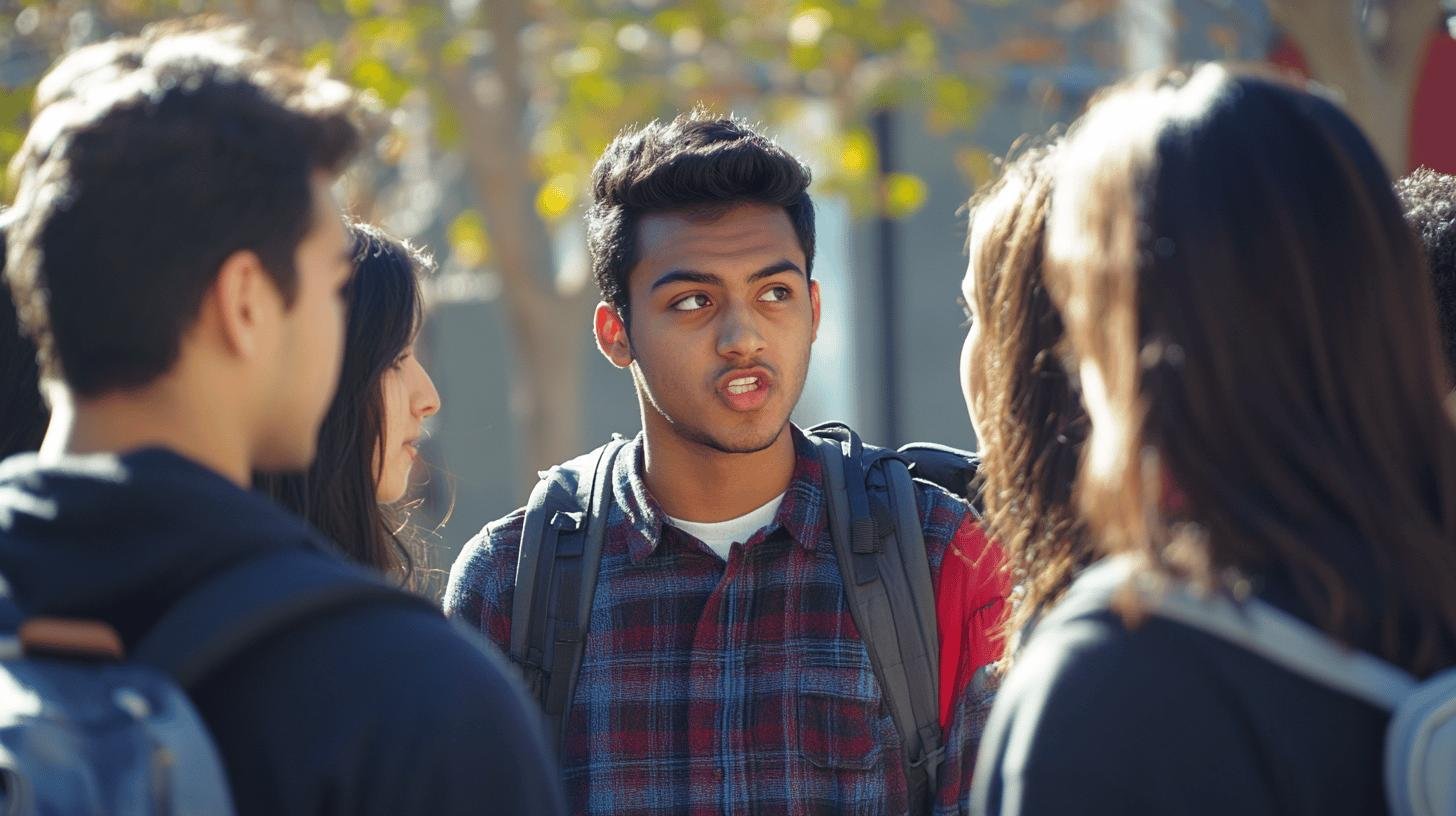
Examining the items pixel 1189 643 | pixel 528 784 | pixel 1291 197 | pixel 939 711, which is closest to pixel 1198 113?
pixel 1291 197

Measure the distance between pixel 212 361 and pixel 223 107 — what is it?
257 millimetres

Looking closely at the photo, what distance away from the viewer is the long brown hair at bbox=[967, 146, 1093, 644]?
2268 millimetres

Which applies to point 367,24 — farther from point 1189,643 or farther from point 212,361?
point 1189,643

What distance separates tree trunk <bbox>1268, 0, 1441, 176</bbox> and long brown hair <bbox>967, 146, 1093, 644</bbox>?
2187 mm

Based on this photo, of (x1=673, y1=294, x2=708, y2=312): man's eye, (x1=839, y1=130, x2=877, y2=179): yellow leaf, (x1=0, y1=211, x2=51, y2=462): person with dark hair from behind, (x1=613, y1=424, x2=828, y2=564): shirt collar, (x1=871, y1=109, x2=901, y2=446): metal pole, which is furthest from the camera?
(x1=871, y1=109, x2=901, y2=446): metal pole

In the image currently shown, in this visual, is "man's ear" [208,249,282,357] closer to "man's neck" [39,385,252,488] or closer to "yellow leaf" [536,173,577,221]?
"man's neck" [39,385,252,488]

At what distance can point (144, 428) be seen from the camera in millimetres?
1652

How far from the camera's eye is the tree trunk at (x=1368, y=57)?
14.4 ft

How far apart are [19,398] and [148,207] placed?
1.03m

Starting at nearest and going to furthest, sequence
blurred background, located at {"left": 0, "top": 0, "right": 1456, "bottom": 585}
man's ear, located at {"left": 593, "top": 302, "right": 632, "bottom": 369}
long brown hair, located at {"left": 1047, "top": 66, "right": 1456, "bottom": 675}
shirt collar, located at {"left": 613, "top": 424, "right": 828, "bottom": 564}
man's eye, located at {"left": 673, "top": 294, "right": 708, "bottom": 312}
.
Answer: long brown hair, located at {"left": 1047, "top": 66, "right": 1456, "bottom": 675}, shirt collar, located at {"left": 613, "top": 424, "right": 828, "bottom": 564}, man's eye, located at {"left": 673, "top": 294, "right": 708, "bottom": 312}, man's ear, located at {"left": 593, "top": 302, "right": 632, "bottom": 369}, blurred background, located at {"left": 0, "top": 0, "right": 1456, "bottom": 585}

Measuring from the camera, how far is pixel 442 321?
1249 cm

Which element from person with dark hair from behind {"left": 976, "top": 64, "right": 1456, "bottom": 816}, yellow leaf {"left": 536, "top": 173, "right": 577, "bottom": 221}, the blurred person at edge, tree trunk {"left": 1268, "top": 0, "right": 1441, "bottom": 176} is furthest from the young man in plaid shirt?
yellow leaf {"left": 536, "top": 173, "right": 577, "bottom": 221}

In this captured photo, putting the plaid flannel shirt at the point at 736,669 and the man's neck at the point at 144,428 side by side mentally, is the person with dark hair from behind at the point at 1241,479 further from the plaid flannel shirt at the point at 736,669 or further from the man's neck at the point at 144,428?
the plaid flannel shirt at the point at 736,669

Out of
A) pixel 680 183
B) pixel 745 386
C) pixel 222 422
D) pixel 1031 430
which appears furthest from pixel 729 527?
pixel 222 422
